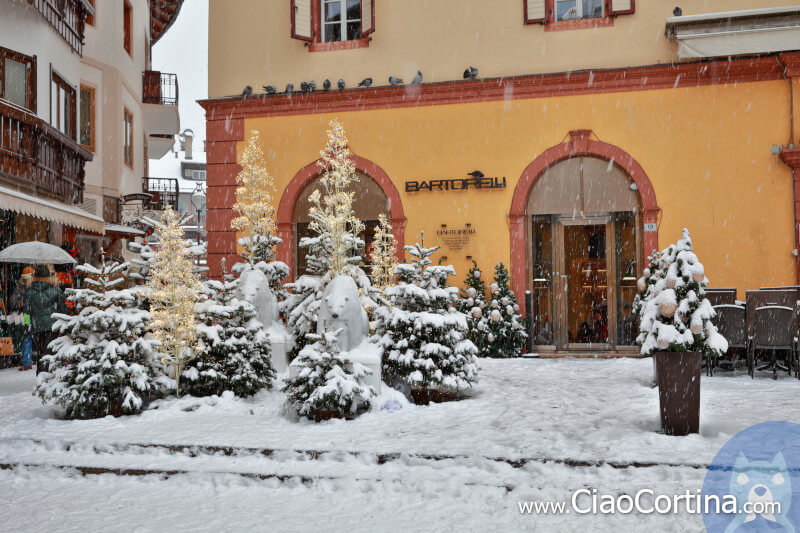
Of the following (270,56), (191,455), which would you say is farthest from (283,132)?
(191,455)

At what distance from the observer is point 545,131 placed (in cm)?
1320

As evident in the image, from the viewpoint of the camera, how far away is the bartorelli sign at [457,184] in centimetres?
1330

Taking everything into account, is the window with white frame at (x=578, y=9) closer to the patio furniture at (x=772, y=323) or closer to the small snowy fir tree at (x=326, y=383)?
the patio furniture at (x=772, y=323)

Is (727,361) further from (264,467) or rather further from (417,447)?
(264,467)

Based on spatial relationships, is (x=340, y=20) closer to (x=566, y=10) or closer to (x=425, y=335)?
(x=566, y=10)

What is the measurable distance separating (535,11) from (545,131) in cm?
241

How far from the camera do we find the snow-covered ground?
4488mm

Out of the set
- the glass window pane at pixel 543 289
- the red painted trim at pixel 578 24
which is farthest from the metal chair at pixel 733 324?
the red painted trim at pixel 578 24

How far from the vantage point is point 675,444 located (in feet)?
18.3

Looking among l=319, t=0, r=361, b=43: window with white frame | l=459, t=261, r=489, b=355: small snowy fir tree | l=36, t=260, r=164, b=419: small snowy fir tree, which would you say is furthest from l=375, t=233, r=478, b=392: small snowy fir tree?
l=319, t=0, r=361, b=43: window with white frame

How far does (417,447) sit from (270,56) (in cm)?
1104

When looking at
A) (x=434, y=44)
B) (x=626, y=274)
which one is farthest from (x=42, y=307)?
(x=626, y=274)

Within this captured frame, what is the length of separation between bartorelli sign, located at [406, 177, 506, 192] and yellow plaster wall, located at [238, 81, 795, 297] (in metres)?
0.12

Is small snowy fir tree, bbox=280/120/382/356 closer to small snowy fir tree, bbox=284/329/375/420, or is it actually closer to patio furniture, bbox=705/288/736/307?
small snowy fir tree, bbox=284/329/375/420
